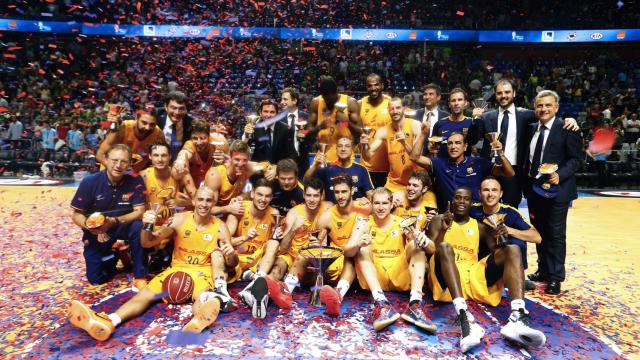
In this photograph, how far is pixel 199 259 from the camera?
13.2 ft

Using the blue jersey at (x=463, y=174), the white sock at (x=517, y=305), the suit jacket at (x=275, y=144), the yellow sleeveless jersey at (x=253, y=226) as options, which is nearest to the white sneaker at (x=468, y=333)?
the white sock at (x=517, y=305)

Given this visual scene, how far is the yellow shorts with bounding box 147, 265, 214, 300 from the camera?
Result: 3.77 meters

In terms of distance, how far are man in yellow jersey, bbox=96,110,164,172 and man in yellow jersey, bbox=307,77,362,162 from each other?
1825 mm

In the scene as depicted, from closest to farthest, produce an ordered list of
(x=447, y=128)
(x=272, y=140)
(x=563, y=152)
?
(x=563, y=152) < (x=447, y=128) < (x=272, y=140)

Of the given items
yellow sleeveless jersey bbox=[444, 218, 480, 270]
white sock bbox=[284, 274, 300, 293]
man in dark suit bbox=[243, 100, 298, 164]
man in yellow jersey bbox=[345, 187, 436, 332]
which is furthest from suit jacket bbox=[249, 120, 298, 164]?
yellow sleeveless jersey bbox=[444, 218, 480, 270]

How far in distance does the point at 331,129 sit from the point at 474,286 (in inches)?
103

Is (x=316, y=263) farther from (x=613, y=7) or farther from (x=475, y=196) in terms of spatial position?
(x=613, y=7)

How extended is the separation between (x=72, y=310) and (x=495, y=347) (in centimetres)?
292

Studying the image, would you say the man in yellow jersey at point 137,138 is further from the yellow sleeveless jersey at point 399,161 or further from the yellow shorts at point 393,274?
the yellow shorts at point 393,274

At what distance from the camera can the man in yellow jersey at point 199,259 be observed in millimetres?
3416

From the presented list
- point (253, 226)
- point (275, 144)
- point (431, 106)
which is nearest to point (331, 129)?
point (275, 144)

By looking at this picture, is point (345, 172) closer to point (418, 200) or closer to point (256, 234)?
point (418, 200)

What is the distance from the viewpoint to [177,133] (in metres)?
5.25

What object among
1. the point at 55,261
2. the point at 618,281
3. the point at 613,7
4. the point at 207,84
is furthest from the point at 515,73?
the point at 55,261
